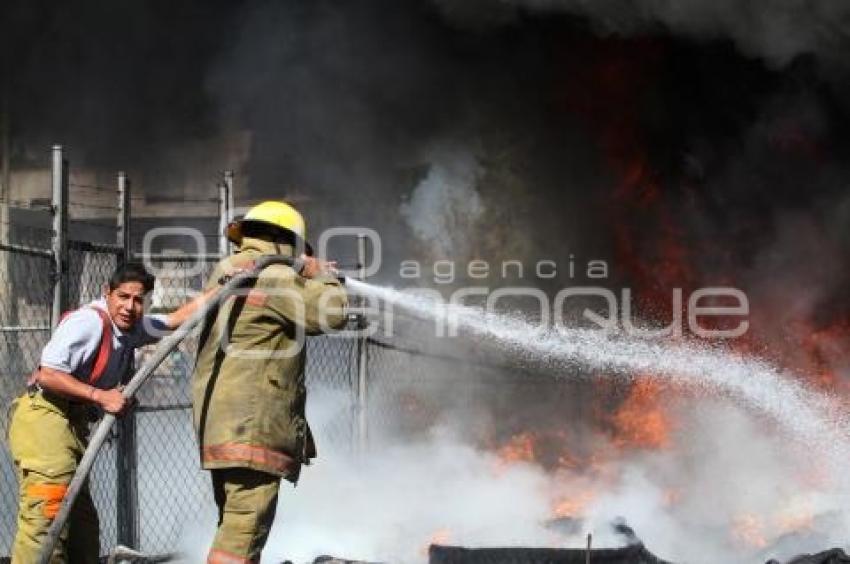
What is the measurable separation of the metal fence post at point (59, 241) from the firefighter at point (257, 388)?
123 centimetres

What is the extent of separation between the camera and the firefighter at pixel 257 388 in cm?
411

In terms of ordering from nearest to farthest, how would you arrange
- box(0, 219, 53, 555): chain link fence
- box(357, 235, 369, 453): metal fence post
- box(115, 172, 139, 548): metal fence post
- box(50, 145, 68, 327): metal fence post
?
1. box(50, 145, 68, 327): metal fence post
2. box(115, 172, 139, 548): metal fence post
3. box(357, 235, 369, 453): metal fence post
4. box(0, 219, 53, 555): chain link fence

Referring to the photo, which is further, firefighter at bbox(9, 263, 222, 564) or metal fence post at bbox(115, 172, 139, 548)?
metal fence post at bbox(115, 172, 139, 548)

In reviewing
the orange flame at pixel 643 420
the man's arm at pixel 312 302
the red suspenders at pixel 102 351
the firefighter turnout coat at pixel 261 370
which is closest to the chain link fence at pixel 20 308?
the red suspenders at pixel 102 351

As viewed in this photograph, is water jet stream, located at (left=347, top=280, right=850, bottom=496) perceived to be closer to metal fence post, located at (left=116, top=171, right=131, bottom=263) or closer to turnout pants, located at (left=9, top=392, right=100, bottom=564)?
metal fence post, located at (left=116, top=171, right=131, bottom=263)

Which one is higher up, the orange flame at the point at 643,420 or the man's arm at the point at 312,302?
the man's arm at the point at 312,302

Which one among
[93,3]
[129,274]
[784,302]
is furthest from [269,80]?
[129,274]

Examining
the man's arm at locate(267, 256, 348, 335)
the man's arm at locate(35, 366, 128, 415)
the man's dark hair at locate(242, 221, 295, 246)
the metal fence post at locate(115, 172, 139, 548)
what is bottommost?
the metal fence post at locate(115, 172, 139, 548)

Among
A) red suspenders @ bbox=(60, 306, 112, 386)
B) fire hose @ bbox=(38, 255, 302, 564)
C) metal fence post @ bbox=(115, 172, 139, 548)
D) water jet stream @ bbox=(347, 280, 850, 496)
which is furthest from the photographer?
water jet stream @ bbox=(347, 280, 850, 496)

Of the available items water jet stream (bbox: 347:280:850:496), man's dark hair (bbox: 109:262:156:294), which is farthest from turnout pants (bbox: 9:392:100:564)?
water jet stream (bbox: 347:280:850:496)

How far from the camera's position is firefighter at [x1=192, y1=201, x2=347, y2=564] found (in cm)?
411

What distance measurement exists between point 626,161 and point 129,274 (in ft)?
25.2

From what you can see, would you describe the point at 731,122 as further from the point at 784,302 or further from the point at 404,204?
the point at 404,204

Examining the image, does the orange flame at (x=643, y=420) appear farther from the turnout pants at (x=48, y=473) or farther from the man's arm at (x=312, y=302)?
the turnout pants at (x=48, y=473)
